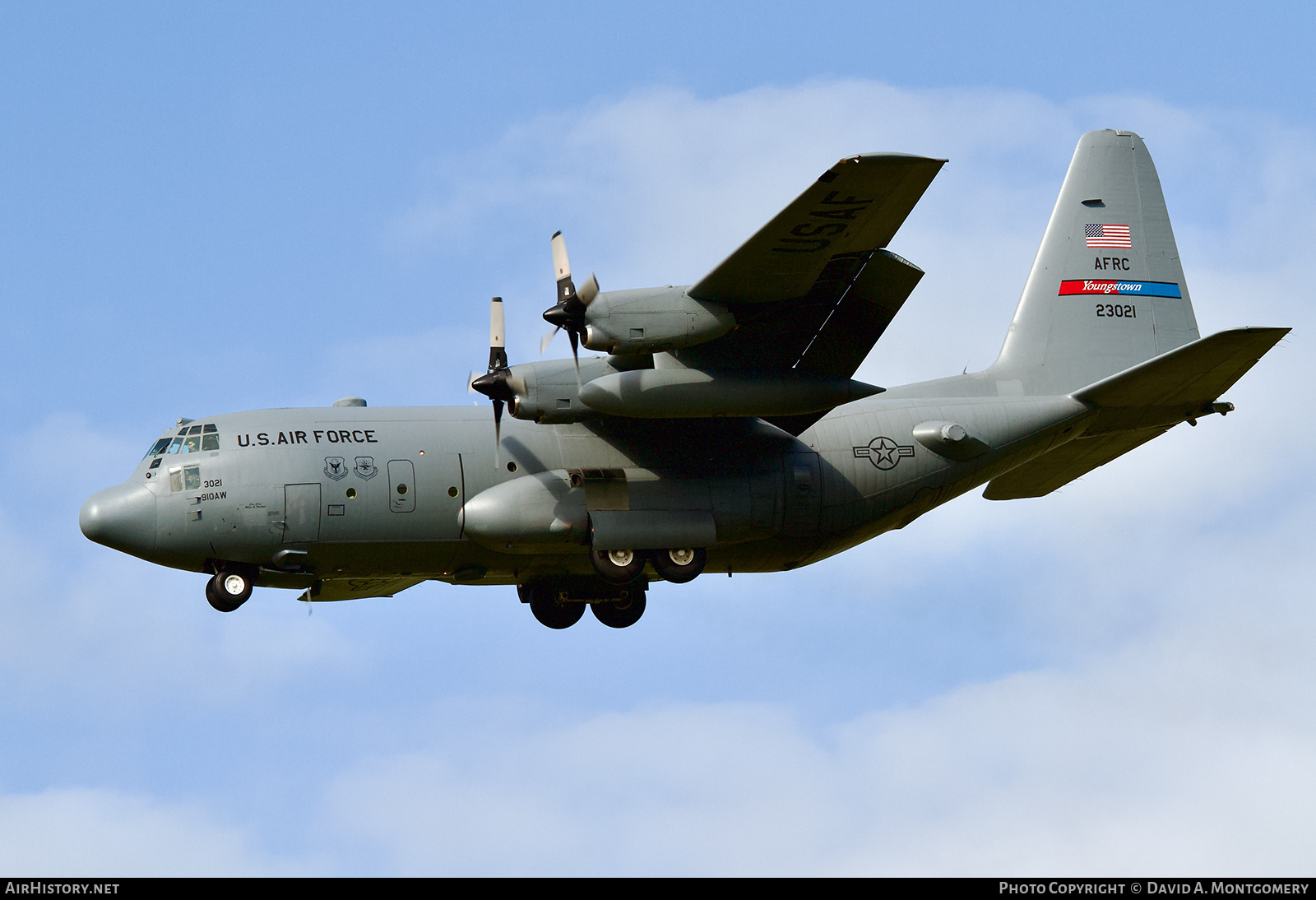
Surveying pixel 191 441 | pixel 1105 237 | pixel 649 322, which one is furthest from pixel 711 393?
pixel 1105 237

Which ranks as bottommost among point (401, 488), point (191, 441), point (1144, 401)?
point (401, 488)

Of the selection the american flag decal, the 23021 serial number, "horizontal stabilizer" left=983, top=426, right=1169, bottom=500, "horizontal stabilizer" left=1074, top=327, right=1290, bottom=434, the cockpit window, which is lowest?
"horizontal stabilizer" left=983, top=426, right=1169, bottom=500

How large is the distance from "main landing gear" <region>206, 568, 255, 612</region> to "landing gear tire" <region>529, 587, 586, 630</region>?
4.03 meters

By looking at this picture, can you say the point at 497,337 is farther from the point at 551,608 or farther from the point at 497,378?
the point at 551,608

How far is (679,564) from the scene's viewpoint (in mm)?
20906

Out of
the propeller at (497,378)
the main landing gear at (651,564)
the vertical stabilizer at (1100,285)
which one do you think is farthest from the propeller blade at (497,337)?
the vertical stabilizer at (1100,285)

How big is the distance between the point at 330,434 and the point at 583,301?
390cm

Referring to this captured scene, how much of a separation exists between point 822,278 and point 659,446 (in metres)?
3.14

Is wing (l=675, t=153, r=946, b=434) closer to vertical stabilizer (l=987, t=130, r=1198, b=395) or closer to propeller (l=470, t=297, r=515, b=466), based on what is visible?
propeller (l=470, t=297, r=515, b=466)

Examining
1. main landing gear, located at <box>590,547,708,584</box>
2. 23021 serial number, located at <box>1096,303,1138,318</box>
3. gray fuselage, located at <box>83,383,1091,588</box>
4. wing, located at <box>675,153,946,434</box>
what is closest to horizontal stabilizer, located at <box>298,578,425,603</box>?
gray fuselage, located at <box>83,383,1091,588</box>

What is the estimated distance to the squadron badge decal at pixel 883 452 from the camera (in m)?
21.7

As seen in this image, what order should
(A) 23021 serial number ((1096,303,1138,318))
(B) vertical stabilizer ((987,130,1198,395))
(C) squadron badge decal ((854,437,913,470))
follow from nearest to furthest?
(C) squadron badge decal ((854,437,913,470)) < (B) vertical stabilizer ((987,130,1198,395)) < (A) 23021 serial number ((1096,303,1138,318))

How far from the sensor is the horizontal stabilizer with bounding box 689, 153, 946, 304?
693 inches

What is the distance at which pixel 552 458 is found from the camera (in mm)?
20875
